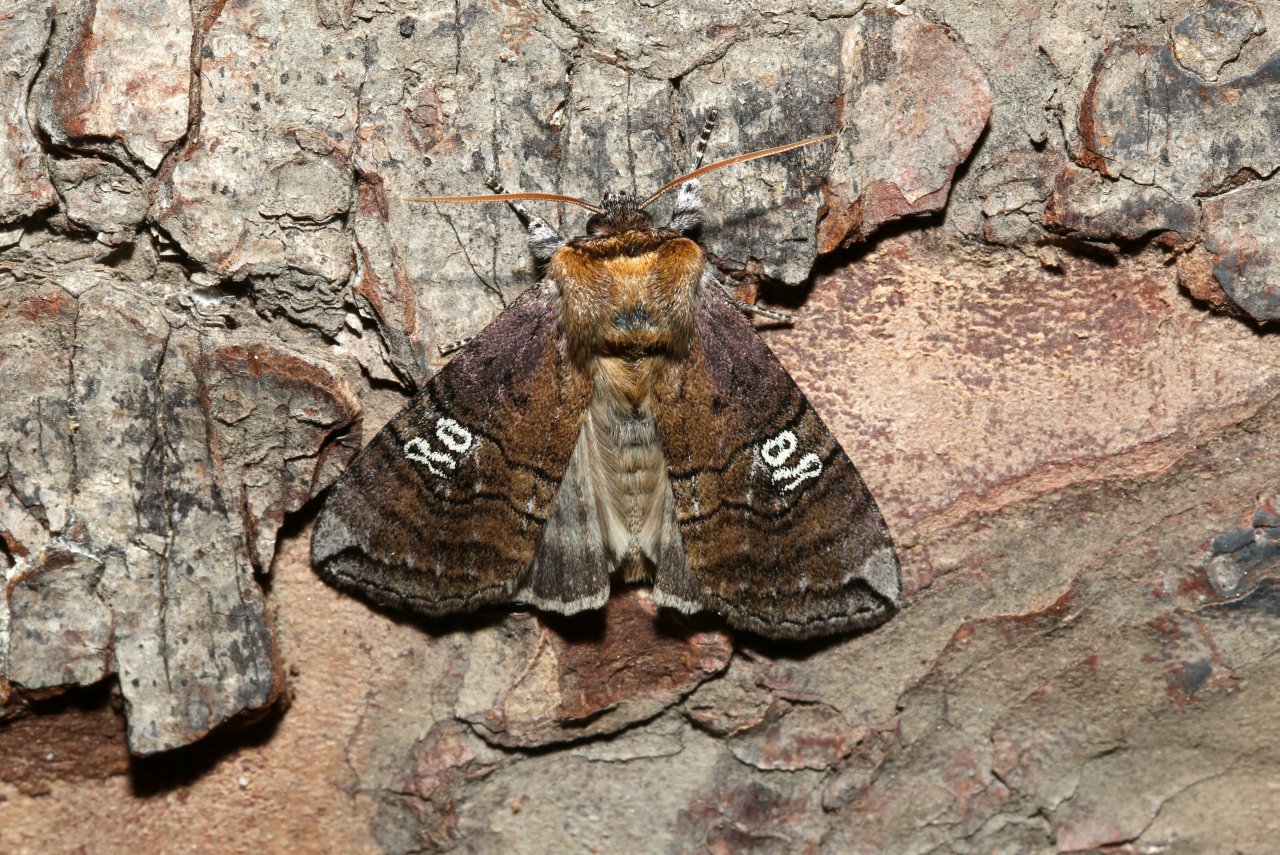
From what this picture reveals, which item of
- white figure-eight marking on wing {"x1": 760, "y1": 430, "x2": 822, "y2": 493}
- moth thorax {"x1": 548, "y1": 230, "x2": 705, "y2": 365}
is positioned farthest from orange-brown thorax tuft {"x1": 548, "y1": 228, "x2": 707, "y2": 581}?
white figure-eight marking on wing {"x1": 760, "y1": 430, "x2": 822, "y2": 493}

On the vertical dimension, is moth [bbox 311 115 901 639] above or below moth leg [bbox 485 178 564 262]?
below

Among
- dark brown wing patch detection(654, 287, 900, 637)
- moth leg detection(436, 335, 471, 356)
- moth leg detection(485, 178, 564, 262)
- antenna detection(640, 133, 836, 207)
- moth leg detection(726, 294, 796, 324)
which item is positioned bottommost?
dark brown wing patch detection(654, 287, 900, 637)

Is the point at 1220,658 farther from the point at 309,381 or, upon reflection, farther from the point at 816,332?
the point at 309,381

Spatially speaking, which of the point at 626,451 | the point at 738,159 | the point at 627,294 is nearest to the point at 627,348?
the point at 627,294

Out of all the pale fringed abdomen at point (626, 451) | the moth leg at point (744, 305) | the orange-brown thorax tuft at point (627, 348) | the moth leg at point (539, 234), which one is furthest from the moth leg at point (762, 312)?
the moth leg at point (539, 234)

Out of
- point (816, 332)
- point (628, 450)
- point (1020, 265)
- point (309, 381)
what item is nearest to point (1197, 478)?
point (1020, 265)

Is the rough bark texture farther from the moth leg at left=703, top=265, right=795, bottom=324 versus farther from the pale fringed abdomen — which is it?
the pale fringed abdomen
